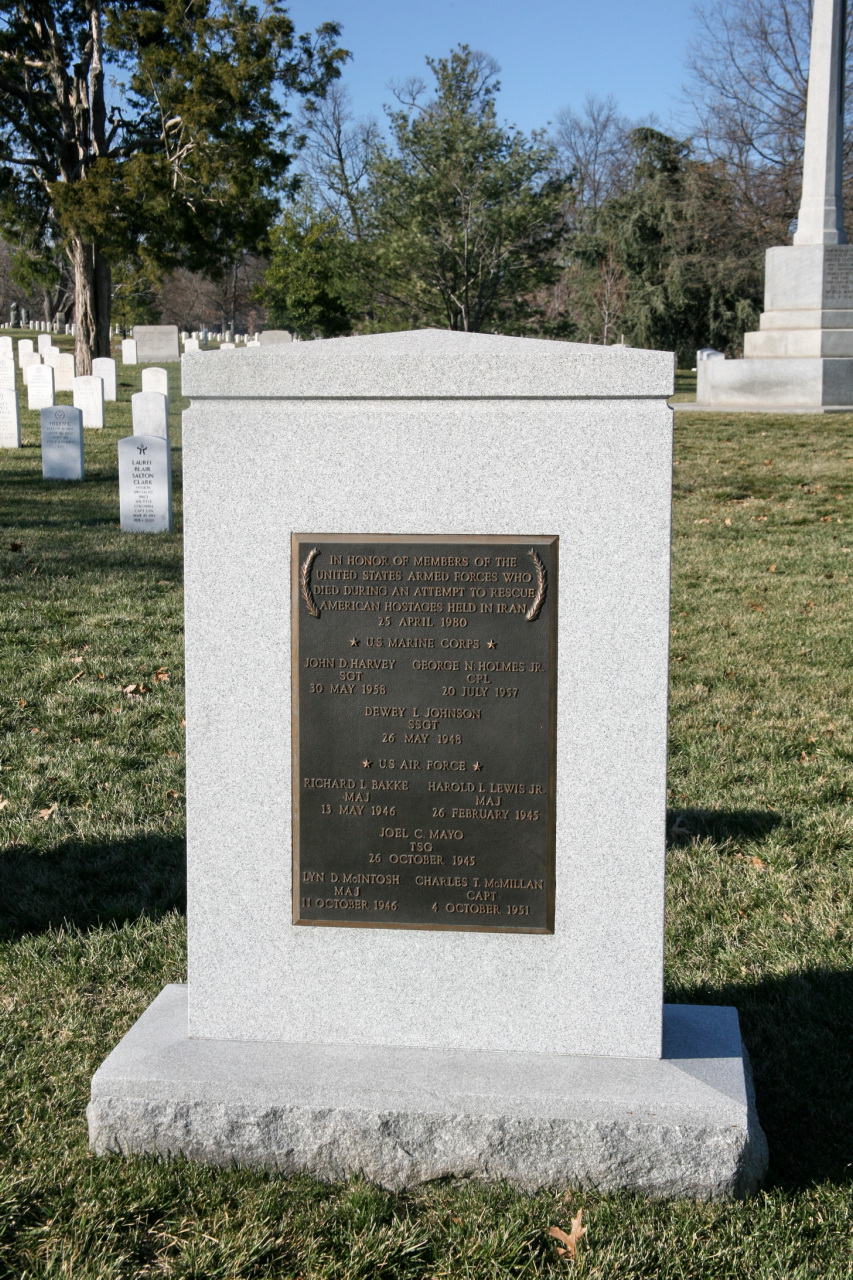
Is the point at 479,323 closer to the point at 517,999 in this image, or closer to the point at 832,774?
the point at 832,774

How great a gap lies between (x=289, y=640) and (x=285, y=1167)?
127 cm

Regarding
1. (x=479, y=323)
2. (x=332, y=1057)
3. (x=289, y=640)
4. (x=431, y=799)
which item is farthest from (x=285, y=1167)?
(x=479, y=323)

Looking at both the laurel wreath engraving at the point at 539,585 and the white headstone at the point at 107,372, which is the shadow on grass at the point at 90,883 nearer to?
the laurel wreath engraving at the point at 539,585

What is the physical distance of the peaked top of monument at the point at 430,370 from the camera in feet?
9.14

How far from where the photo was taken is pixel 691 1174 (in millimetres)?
2803

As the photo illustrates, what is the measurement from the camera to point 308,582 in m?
2.99

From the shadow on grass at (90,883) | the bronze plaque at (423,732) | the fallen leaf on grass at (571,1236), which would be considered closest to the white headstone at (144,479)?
the shadow on grass at (90,883)

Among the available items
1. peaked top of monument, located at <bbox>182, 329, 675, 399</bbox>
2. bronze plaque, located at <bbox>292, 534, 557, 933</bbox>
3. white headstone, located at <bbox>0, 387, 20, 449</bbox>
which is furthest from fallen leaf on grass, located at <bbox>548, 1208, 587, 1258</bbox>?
white headstone, located at <bbox>0, 387, 20, 449</bbox>

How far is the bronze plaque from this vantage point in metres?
2.95

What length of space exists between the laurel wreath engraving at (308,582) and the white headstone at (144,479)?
9381 mm

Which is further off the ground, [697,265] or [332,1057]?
[697,265]

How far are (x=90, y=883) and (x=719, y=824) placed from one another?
248 centimetres

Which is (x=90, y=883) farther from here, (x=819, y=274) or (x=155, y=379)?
(x=819, y=274)

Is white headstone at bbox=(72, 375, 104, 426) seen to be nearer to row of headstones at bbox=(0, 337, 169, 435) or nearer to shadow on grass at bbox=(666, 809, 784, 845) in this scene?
row of headstones at bbox=(0, 337, 169, 435)
